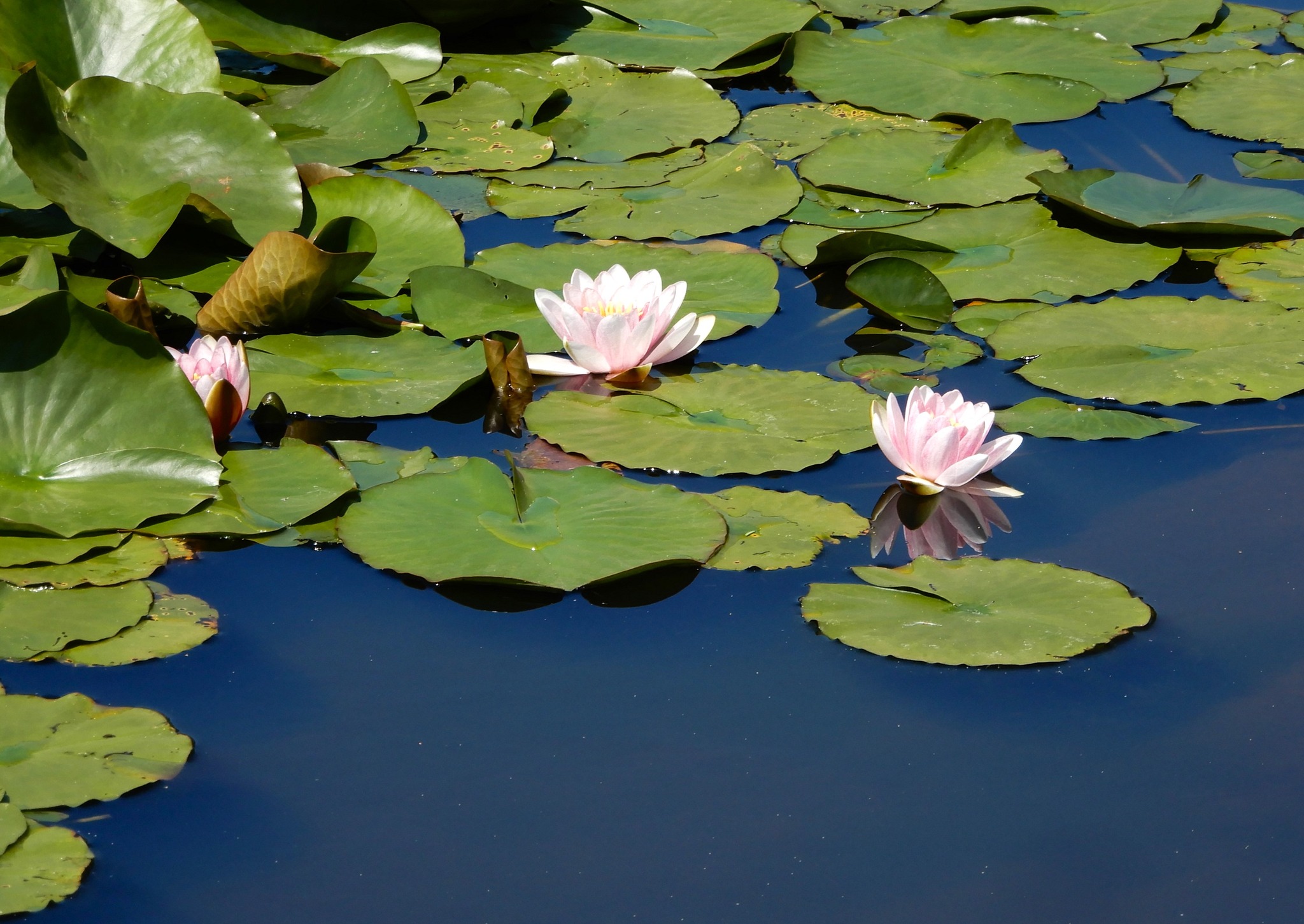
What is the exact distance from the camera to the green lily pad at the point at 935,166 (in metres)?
3.77

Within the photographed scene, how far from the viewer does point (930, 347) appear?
10.2 ft

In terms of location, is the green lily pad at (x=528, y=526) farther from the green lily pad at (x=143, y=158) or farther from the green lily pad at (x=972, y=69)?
the green lily pad at (x=972, y=69)

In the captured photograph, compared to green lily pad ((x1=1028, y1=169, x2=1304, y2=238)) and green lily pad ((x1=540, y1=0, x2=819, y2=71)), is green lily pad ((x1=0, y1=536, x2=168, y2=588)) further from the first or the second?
green lily pad ((x1=540, y1=0, x2=819, y2=71))

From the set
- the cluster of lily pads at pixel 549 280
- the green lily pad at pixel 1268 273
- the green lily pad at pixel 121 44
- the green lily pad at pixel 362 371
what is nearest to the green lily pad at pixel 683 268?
the cluster of lily pads at pixel 549 280

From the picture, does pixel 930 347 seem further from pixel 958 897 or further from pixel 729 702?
pixel 958 897

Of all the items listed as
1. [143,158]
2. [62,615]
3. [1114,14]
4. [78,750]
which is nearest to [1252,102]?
[1114,14]

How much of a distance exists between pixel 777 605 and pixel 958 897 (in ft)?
2.20

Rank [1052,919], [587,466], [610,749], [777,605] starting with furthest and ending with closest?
[587,466] < [777,605] < [610,749] < [1052,919]

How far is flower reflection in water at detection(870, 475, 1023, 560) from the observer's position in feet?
7.97

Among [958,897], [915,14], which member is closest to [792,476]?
[958,897]

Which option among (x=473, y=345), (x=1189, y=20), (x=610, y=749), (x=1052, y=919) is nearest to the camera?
(x=1052, y=919)

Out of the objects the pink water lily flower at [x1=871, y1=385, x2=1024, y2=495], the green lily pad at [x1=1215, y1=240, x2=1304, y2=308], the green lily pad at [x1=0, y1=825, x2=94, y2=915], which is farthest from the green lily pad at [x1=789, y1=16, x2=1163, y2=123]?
the green lily pad at [x1=0, y1=825, x2=94, y2=915]

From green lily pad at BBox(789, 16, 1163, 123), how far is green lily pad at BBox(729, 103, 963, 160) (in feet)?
0.19

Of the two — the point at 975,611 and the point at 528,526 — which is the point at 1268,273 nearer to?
the point at 975,611
